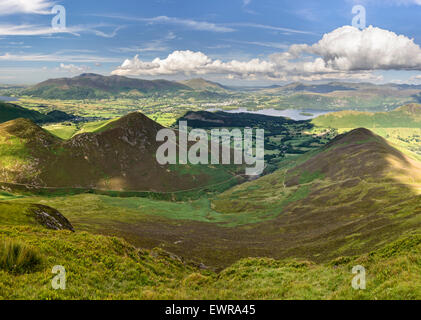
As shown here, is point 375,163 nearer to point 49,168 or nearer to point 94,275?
point 94,275

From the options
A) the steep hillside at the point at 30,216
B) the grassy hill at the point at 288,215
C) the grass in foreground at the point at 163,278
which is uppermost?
the grass in foreground at the point at 163,278

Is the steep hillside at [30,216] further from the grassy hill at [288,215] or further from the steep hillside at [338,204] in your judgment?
the steep hillside at [338,204]

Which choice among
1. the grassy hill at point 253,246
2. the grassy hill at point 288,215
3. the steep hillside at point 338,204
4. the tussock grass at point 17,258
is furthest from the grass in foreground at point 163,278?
the steep hillside at point 338,204

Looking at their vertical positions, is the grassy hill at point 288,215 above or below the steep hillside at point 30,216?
below

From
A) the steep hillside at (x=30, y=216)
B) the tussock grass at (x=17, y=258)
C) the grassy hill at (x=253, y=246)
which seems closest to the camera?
the tussock grass at (x=17, y=258)

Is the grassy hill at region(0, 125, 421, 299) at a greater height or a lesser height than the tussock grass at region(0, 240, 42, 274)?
lesser

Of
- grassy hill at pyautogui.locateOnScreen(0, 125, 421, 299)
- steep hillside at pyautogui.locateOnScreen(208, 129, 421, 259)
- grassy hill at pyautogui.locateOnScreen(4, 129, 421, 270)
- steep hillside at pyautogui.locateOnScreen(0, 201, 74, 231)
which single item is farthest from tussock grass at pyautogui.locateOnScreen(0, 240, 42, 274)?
steep hillside at pyautogui.locateOnScreen(208, 129, 421, 259)

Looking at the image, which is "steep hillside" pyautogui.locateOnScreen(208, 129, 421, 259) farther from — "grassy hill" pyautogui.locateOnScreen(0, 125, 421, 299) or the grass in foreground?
the grass in foreground

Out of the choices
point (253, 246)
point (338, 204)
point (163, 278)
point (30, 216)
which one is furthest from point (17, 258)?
point (338, 204)

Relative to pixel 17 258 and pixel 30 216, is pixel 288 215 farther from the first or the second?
pixel 17 258
